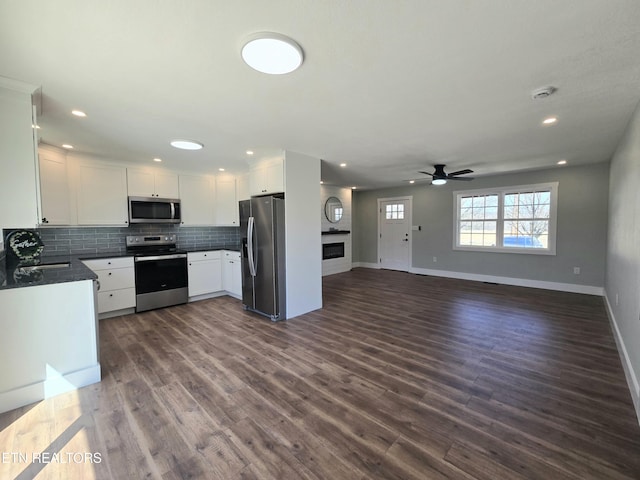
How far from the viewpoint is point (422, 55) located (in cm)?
163

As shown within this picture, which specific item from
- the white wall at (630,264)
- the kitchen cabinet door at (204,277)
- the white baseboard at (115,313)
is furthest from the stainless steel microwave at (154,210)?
the white wall at (630,264)

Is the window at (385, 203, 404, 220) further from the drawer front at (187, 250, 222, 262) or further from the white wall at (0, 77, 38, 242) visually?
the white wall at (0, 77, 38, 242)

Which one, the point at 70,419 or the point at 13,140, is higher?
the point at 13,140

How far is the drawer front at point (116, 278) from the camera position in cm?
388

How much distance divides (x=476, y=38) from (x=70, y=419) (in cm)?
359

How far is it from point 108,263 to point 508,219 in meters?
7.50

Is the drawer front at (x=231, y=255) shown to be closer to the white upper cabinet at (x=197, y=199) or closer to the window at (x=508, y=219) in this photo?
the white upper cabinet at (x=197, y=199)

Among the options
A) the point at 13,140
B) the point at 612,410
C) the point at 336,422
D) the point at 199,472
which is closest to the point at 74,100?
the point at 13,140

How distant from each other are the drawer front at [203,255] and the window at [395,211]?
16.0ft

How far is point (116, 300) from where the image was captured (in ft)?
13.1

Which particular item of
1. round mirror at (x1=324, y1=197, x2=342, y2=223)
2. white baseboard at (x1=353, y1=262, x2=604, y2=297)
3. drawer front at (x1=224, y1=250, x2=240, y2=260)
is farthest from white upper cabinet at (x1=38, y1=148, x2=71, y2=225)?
white baseboard at (x1=353, y1=262, x2=604, y2=297)

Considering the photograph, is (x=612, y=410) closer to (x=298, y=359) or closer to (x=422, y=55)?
(x=298, y=359)

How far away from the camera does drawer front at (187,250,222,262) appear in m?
4.74

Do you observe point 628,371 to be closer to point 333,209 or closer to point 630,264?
point 630,264
